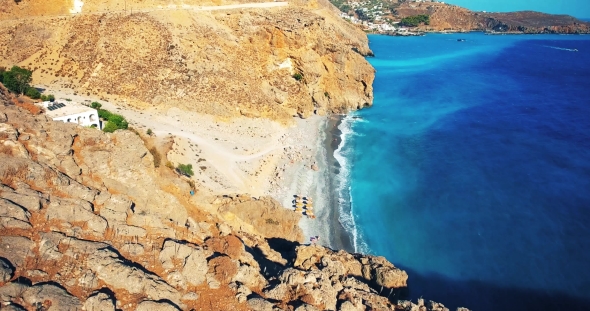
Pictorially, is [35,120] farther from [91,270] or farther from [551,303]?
[551,303]

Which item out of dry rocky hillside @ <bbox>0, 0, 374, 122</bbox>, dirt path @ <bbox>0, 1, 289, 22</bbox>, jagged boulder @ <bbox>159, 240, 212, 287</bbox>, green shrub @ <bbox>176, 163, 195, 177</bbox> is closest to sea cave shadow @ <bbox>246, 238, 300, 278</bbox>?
jagged boulder @ <bbox>159, 240, 212, 287</bbox>

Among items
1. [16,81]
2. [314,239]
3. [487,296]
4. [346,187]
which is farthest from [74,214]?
[346,187]

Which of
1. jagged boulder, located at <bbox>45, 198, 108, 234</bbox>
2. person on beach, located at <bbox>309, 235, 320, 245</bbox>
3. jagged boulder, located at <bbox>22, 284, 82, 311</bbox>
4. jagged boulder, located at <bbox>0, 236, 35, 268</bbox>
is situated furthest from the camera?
person on beach, located at <bbox>309, 235, 320, 245</bbox>

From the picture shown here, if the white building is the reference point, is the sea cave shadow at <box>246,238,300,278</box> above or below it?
below

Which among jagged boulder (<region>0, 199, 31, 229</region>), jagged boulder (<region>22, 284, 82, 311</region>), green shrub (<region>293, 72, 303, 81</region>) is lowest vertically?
jagged boulder (<region>22, 284, 82, 311</region>)

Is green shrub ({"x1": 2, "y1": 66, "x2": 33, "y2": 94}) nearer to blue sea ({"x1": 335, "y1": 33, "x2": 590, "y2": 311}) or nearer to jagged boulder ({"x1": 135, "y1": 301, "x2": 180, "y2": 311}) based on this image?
jagged boulder ({"x1": 135, "y1": 301, "x2": 180, "y2": 311})

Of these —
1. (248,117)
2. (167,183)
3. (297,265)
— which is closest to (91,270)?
(167,183)
